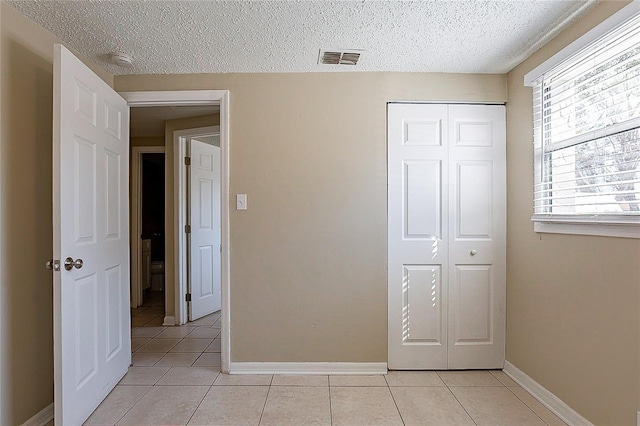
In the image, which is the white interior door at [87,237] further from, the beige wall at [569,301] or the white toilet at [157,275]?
the white toilet at [157,275]

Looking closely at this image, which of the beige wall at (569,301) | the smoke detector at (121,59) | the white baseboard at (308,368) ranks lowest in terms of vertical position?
the white baseboard at (308,368)

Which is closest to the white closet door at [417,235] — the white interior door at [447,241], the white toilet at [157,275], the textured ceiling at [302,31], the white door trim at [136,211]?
the white interior door at [447,241]

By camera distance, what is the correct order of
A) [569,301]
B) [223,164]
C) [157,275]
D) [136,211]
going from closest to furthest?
1. [569,301]
2. [223,164]
3. [136,211]
4. [157,275]

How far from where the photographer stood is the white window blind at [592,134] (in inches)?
61.3

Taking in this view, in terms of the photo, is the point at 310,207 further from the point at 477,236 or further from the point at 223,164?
the point at 477,236

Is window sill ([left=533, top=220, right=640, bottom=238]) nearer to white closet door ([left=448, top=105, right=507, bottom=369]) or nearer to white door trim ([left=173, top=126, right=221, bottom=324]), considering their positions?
white closet door ([left=448, top=105, right=507, bottom=369])

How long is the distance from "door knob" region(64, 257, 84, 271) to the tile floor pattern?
0.92 meters

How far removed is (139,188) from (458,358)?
13.8 feet

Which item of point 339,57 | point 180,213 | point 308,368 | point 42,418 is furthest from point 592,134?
point 180,213

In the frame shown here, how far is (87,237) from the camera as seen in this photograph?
196 centimetres

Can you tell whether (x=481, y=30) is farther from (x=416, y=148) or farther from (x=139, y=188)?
(x=139, y=188)

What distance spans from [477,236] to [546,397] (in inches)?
42.5

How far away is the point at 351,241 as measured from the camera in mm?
2498

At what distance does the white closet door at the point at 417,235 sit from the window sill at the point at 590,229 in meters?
0.62
